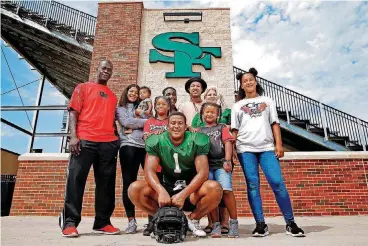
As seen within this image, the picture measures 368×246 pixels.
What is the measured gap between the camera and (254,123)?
9.76ft

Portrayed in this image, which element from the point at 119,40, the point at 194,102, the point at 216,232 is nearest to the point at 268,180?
the point at 216,232

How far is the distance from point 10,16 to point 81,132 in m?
10.7

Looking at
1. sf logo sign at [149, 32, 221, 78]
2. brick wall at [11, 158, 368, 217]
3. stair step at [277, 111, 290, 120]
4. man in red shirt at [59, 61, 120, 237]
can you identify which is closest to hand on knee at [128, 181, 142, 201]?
man in red shirt at [59, 61, 120, 237]

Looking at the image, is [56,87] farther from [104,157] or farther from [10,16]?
[104,157]

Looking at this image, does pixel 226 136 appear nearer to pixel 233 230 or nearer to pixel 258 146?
pixel 258 146

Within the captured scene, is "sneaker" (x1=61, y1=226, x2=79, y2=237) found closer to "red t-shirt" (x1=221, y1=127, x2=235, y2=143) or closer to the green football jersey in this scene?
the green football jersey

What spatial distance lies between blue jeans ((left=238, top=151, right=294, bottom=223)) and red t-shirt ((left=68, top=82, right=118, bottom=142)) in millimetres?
1478

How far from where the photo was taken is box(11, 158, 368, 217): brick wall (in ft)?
18.6

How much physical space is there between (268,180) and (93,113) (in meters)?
1.95

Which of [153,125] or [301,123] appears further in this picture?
[301,123]

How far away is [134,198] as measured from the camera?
261cm

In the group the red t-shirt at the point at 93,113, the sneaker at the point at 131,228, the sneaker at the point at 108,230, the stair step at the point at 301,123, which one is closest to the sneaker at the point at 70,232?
the sneaker at the point at 108,230

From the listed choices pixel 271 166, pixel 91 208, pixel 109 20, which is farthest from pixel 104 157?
pixel 109 20

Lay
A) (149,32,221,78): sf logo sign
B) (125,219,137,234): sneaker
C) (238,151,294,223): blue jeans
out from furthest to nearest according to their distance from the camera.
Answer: (149,32,221,78): sf logo sign → (125,219,137,234): sneaker → (238,151,294,223): blue jeans
